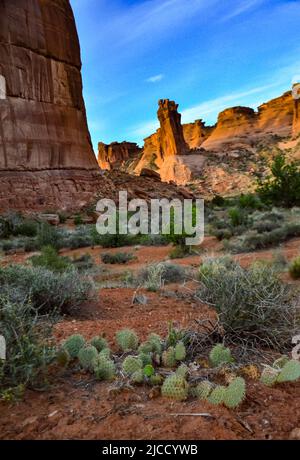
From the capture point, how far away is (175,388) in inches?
89.4

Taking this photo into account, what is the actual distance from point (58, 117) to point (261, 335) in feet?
87.0

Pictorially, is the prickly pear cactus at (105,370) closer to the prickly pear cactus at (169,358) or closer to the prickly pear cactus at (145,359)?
the prickly pear cactus at (145,359)

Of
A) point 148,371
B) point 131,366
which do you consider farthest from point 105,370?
point 148,371

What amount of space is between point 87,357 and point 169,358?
0.58m

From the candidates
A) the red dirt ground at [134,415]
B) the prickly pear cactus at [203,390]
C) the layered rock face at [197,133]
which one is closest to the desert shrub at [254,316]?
the red dirt ground at [134,415]

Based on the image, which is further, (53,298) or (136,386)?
(53,298)

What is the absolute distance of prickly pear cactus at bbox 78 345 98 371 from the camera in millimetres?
2734

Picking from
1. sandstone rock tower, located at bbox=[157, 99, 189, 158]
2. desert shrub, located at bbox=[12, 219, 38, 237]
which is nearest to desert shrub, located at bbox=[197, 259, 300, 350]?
desert shrub, located at bbox=[12, 219, 38, 237]

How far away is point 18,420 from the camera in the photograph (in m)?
2.05

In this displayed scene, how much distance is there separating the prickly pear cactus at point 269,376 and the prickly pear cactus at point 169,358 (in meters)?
0.61

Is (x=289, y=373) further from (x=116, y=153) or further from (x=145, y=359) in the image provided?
(x=116, y=153)
